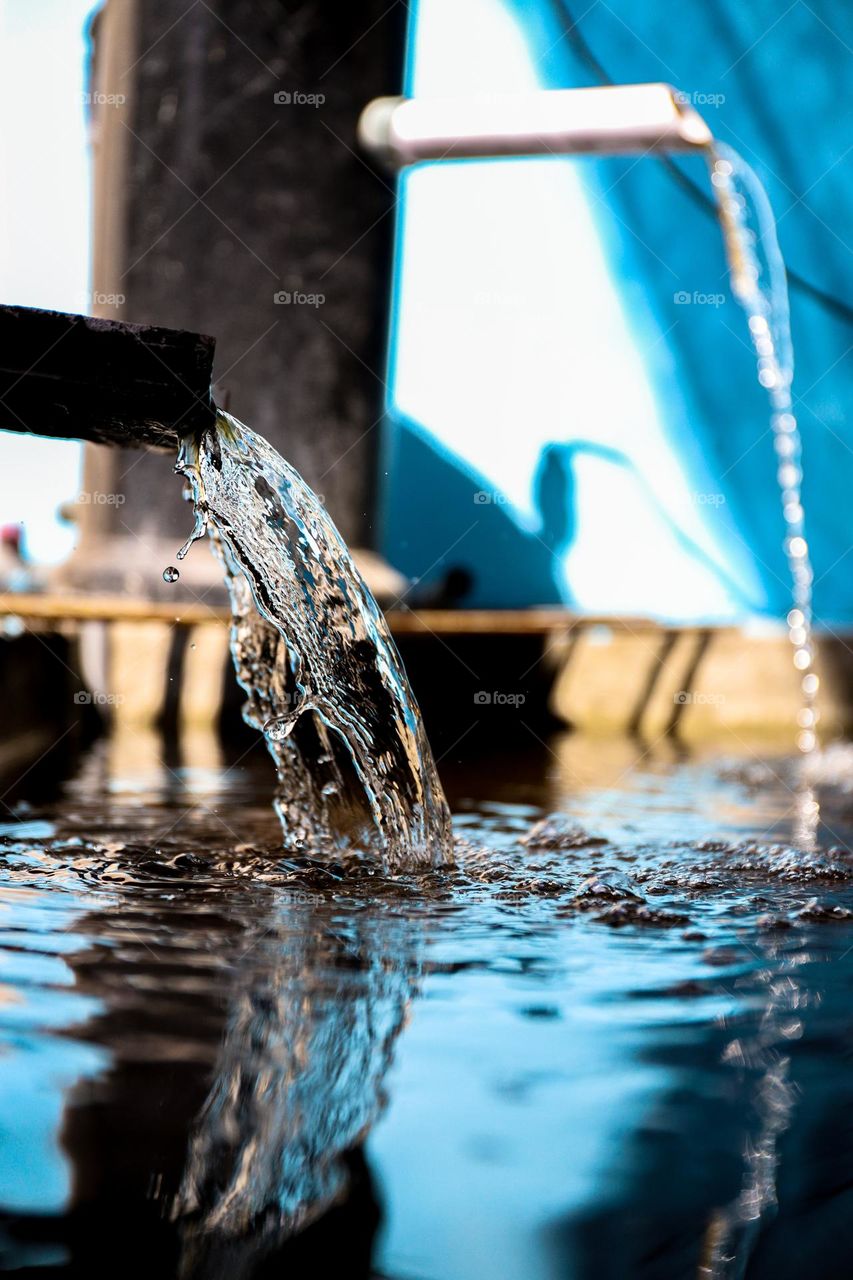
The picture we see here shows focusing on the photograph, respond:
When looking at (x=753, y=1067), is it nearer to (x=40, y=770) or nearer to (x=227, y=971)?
(x=227, y=971)

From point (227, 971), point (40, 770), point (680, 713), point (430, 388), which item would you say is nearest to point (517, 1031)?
point (227, 971)

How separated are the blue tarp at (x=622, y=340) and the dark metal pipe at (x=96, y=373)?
531cm

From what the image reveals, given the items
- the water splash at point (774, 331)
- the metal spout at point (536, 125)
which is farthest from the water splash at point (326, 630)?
the water splash at point (774, 331)

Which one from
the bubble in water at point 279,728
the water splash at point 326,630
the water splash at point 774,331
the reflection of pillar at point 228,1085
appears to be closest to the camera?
the reflection of pillar at point 228,1085

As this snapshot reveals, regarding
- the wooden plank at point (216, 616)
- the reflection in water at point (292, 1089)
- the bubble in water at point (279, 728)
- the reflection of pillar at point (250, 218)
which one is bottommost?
the reflection in water at point (292, 1089)

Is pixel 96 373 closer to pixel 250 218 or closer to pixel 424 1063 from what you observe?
pixel 424 1063

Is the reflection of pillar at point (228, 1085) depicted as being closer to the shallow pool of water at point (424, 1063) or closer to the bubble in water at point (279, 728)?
the shallow pool of water at point (424, 1063)

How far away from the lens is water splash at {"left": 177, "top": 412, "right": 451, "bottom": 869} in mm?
2428

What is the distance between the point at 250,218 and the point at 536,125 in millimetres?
1090

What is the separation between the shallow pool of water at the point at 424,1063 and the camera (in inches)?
36.8

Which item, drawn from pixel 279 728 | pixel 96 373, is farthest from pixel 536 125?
pixel 96 373

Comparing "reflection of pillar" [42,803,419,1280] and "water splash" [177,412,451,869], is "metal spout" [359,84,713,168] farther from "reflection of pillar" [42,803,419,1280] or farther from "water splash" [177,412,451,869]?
"reflection of pillar" [42,803,419,1280]

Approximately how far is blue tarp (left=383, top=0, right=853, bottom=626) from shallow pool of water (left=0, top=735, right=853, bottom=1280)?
5.45 metres

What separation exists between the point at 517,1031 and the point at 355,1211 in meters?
0.44
